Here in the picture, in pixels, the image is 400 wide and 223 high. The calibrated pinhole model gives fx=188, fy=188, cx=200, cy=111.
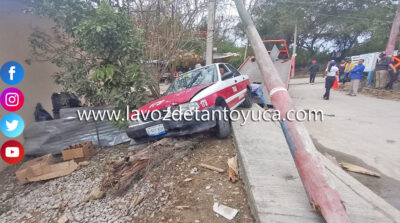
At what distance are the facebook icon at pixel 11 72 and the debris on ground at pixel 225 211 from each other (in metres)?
4.68

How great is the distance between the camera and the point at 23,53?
443 cm

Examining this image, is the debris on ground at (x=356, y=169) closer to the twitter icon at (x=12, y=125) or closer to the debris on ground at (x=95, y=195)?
the debris on ground at (x=95, y=195)

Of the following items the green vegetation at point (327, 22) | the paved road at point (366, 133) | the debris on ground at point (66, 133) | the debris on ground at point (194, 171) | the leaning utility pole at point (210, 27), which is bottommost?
the paved road at point (366, 133)

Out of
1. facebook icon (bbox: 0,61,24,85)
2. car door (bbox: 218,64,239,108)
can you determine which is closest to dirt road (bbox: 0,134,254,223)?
car door (bbox: 218,64,239,108)

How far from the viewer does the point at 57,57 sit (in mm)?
4496

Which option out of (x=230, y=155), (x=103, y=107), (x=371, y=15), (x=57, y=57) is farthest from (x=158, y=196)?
A: (x=371, y=15)

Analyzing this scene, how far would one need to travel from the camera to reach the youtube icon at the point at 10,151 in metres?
3.96

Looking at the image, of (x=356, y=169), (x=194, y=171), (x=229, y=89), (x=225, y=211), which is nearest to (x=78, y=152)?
(x=194, y=171)

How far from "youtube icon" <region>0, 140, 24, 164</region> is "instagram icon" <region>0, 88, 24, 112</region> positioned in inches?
28.6

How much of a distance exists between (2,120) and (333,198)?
5.70 metres

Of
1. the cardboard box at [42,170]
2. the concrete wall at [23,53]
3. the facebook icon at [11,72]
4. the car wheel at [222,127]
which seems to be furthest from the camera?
the concrete wall at [23,53]

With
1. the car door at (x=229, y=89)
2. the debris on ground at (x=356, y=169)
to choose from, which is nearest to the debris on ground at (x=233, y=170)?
the car door at (x=229, y=89)

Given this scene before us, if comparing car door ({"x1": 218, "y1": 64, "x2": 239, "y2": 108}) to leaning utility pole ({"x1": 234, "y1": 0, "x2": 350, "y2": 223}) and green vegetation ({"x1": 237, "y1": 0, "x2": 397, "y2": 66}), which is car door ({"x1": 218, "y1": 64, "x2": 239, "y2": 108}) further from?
green vegetation ({"x1": 237, "y1": 0, "x2": 397, "y2": 66})

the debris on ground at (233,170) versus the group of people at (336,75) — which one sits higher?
the group of people at (336,75)
